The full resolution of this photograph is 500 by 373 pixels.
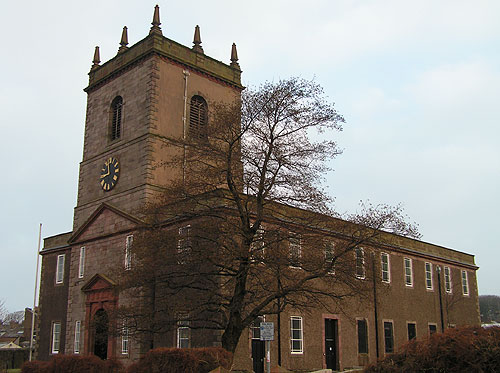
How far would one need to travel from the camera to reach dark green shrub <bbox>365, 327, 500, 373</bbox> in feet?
30.8

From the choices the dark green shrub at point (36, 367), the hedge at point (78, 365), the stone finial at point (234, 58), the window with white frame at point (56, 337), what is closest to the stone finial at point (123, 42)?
the stone finial at point (234, 58)

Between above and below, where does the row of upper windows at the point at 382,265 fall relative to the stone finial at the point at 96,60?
below

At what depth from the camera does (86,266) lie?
35.5 metres

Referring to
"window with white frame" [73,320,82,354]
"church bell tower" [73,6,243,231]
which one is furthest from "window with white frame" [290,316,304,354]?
"window with white frame" [73,320,82,354]

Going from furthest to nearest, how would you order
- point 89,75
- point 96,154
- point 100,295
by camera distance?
point 89,75 < point 96,154 < point 100,295

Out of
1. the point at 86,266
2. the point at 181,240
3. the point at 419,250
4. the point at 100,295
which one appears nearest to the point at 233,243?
the point at 181,240

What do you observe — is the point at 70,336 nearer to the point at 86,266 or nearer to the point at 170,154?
the point at 86,266

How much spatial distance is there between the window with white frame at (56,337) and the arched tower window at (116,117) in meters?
12.3

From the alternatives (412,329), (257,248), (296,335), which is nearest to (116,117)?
(296,335)

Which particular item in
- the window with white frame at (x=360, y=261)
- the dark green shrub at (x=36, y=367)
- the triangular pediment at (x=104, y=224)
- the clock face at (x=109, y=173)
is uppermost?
the clock face at (x=109, y=173)

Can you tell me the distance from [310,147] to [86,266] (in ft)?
60.6

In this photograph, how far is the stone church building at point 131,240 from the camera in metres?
32.4

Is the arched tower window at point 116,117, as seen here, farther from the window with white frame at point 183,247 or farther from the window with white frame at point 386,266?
the window with white frame at point 386,266

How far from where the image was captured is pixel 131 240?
3084cm
